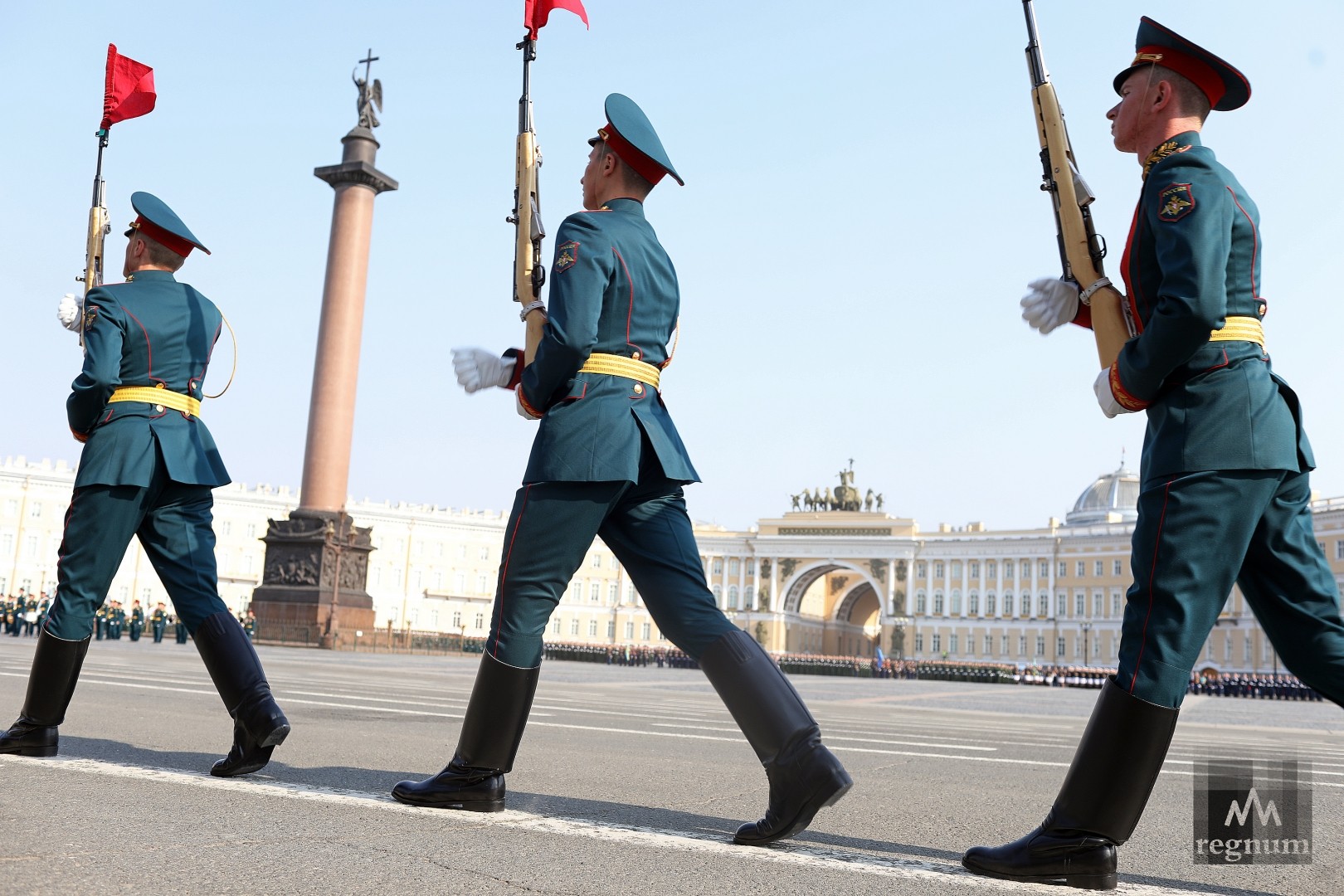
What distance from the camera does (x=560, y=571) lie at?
134 inches

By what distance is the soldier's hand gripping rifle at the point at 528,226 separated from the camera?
12.1ft

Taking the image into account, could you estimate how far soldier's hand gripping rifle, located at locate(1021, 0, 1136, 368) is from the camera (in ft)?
9.96

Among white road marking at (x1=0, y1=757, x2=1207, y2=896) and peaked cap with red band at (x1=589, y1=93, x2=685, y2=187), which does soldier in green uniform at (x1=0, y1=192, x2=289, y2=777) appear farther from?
peaked cap with red band at (x1=589, y1=93, x2=685, y2=187)

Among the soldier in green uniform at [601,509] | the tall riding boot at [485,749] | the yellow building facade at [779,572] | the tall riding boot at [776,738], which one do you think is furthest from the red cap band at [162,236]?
the yellow building facade at [779,572]

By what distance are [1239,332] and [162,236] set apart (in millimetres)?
3752

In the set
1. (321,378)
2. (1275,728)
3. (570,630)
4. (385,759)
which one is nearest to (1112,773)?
(385,759)

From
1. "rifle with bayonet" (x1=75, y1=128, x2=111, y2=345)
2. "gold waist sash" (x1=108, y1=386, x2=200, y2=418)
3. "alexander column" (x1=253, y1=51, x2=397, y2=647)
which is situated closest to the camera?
"gold waist sash" (x1=108, y1=386, x2=200, y2=418)

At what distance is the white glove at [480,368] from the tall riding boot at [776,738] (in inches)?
41.6

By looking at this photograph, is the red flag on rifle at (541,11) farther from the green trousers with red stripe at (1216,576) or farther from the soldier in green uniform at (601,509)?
the green trousers with red stripe at (1216,576)

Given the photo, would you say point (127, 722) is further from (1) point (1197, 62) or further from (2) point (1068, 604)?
(2) point (1068, 604)

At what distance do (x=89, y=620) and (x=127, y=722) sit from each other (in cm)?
159

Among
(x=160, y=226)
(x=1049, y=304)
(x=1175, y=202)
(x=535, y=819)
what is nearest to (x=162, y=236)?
(x=160, y=226)

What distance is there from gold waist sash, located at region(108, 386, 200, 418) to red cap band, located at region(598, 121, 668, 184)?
1.91m

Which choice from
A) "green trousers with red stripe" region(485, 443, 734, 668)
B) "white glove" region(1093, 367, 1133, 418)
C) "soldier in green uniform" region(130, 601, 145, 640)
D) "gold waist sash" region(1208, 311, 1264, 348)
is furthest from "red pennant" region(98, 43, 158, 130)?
"soldier in green uniform" region(130, 601, 145, 640)
